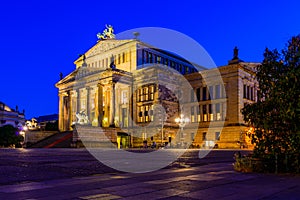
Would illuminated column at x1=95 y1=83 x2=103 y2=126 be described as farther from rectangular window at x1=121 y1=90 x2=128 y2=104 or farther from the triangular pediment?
the triangular pediment

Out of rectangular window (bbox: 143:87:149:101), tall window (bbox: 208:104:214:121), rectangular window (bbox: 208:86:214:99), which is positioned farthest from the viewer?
rectangular window (bbox: 143:87:149:101)

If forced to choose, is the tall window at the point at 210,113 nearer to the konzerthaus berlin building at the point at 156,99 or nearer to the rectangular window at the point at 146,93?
the konzerthaus berlin building at the point at 156,99

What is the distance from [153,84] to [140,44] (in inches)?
435

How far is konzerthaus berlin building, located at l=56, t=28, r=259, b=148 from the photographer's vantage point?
62.7m

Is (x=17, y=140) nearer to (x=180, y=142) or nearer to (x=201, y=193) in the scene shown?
(x=180, y=142)

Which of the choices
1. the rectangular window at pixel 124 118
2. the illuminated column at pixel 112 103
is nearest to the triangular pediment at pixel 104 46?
the illuminated column at pixel 112 103

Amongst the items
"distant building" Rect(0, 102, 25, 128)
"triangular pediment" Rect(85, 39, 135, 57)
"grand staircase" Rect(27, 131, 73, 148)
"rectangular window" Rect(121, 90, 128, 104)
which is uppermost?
"triangular pediment" Rect(85, 39, 135, 57)

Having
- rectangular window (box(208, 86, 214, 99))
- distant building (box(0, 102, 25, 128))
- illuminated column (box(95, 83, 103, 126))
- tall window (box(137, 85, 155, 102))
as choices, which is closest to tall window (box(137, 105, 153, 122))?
tall window (box(137, 85, 155, 102))

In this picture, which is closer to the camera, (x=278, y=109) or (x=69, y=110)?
(x=278, y=109)

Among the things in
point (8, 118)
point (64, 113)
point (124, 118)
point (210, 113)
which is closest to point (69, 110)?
point (64, 113)

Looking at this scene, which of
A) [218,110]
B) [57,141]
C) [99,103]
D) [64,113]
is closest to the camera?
[57,141]

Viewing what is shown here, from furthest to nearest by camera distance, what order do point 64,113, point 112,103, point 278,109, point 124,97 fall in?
point 64,113 < point 124,97 < point 112,103 < point 278,109

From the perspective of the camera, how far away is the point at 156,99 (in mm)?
68562

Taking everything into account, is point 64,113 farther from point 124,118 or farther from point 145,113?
point 145,113
